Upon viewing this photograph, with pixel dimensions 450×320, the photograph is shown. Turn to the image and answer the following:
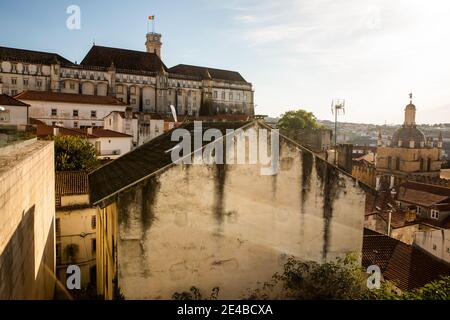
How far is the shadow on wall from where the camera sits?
6.73m

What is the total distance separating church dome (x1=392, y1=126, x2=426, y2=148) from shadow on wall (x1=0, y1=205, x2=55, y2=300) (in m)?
63.1

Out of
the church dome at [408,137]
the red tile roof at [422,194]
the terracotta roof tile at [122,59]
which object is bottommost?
the red tile roof at [422,194]

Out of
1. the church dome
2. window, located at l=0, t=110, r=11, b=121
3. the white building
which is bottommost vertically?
the church dome

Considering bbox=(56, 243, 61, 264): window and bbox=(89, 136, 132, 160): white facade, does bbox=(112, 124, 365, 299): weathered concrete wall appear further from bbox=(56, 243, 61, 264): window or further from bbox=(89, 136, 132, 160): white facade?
bbox=(89, 136, 132, 160): white facade

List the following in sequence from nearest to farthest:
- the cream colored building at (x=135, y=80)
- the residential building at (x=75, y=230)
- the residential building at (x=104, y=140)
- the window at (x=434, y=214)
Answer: the residential building at (x=75, y=230) → the window at (x=434, y=214) → the residential building at (x=104, y=140) → the cream colored building at (x=135, y=80)

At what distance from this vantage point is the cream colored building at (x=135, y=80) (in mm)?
64938

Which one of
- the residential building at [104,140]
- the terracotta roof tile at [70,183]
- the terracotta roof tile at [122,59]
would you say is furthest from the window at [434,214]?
the terracotta roof tile at [122,59]

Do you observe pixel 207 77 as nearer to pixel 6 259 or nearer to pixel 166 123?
pixel 166 123

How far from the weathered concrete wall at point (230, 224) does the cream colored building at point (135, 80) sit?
215 feet

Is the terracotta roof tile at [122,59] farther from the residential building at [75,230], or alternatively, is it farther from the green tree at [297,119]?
the residential building at [75,230]

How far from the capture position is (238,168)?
987 cm

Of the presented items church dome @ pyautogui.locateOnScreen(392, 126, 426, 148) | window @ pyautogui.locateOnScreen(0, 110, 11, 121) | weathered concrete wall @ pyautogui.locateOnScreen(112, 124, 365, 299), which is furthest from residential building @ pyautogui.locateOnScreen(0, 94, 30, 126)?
church dome @ pyautogui.locateOnScreen(392, 126, 426, 148)

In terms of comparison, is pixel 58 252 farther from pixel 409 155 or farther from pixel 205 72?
pixel 205 72
